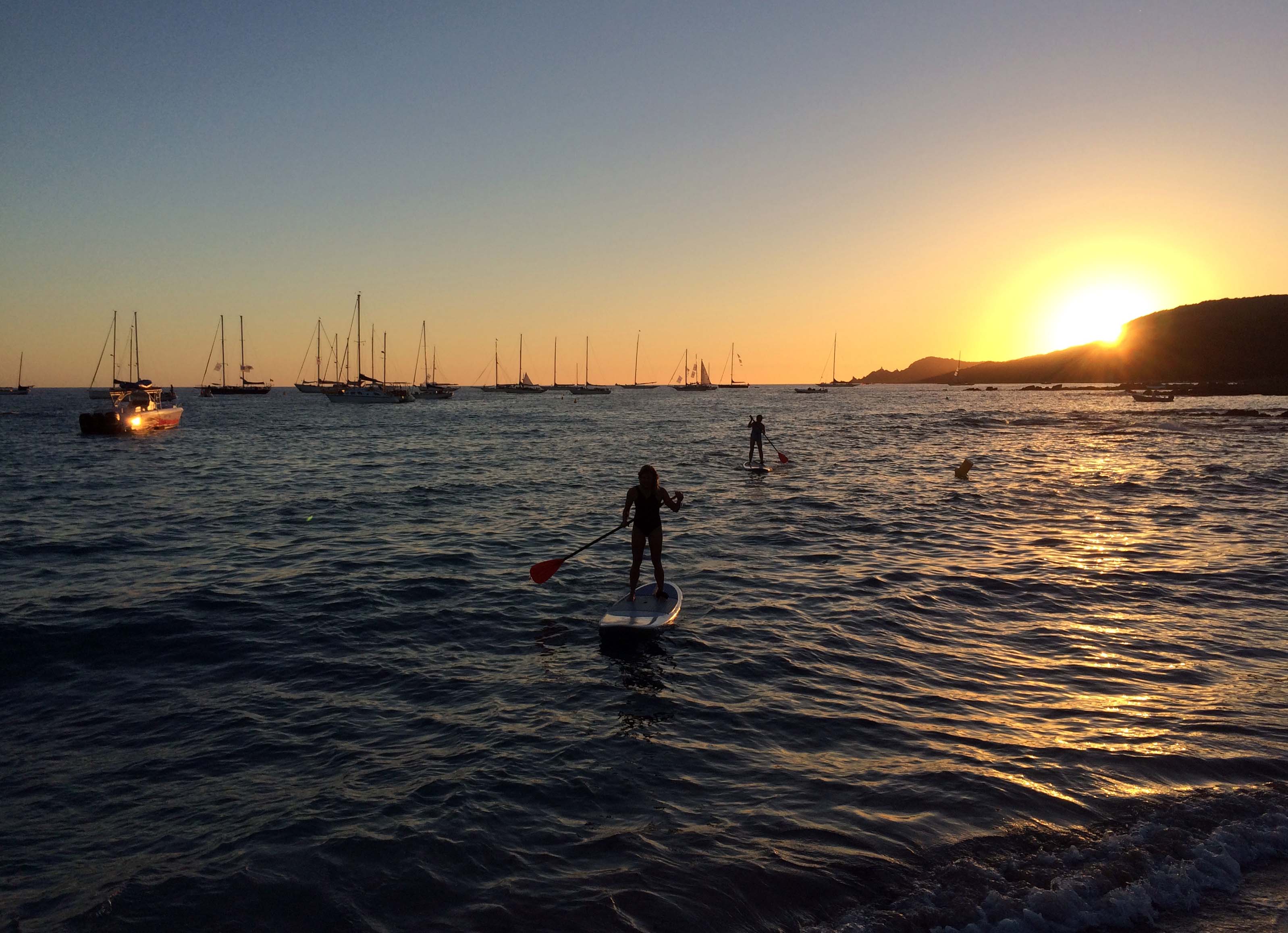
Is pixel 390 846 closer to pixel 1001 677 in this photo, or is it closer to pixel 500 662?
pixel 500 662

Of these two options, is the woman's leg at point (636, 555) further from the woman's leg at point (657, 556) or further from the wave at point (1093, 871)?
the wave at point (1093, 871)

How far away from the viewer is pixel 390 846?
6.13 m

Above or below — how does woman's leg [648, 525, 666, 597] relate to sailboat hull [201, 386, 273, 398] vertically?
below

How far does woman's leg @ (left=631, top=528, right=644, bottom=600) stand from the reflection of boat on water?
118100 millimetres

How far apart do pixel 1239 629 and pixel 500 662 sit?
442 inches

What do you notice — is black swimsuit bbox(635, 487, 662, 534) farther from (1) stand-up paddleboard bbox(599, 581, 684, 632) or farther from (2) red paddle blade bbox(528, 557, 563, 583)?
(2) red paddle blade bbox(528, 557, 563, 583)

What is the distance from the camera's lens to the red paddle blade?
46.3 ft

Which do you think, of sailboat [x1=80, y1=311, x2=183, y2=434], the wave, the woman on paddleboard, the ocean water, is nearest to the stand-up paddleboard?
the woman on paddleboard

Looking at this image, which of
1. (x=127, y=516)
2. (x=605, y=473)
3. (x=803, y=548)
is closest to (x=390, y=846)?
(x=803, y=548)

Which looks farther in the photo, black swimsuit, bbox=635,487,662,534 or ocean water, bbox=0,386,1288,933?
black swimsuit, bbox=635,487,662,534

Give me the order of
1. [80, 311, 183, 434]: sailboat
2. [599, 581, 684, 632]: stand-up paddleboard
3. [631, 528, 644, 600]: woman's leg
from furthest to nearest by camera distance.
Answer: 1. [80, 311, 183, 434]: sailboat
2. [631, 528, 644, 600]: woman's leg
3. [599, 581, 684, 632]: stand-up paddleboard

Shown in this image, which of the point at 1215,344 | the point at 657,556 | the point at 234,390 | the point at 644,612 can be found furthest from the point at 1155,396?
the point at 234,390

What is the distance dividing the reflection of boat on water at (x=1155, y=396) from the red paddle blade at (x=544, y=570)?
11813 centimetres

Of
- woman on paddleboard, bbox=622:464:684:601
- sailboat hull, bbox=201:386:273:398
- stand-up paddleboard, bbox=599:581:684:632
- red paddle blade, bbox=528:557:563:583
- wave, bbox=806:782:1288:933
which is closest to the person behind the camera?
wave, bbox=806:782:1288:933
